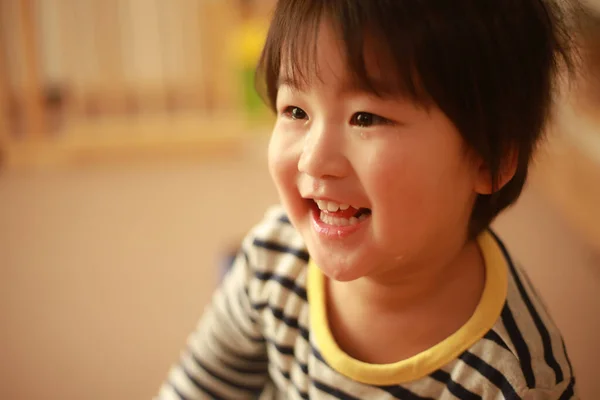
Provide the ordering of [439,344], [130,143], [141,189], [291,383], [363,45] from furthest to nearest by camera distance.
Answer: [130,143], [141,189], [291,383], [439,344], [363,45]

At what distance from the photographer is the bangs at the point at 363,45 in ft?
1.69

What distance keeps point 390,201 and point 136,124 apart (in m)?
1.85

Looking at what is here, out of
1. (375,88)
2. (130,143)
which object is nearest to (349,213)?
(375,88)

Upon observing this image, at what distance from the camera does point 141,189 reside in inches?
77.4

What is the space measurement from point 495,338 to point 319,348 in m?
0.17

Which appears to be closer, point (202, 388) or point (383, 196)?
point (383, 196)

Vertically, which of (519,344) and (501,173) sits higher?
(501,173)

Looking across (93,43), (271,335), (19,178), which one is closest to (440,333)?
(271,335)

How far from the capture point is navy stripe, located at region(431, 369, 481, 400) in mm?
Answer: 609

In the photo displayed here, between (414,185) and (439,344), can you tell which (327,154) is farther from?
(439,344)

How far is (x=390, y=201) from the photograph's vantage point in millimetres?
556

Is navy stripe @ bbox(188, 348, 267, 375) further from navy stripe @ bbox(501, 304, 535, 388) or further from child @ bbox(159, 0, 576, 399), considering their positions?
navy stripe @ bbox(501, 304, 535, 388)

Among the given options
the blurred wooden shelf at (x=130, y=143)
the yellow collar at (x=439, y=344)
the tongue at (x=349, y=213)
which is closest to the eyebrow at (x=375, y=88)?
the tongue at (x=349, y=213)

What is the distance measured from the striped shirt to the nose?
0.19 meters
